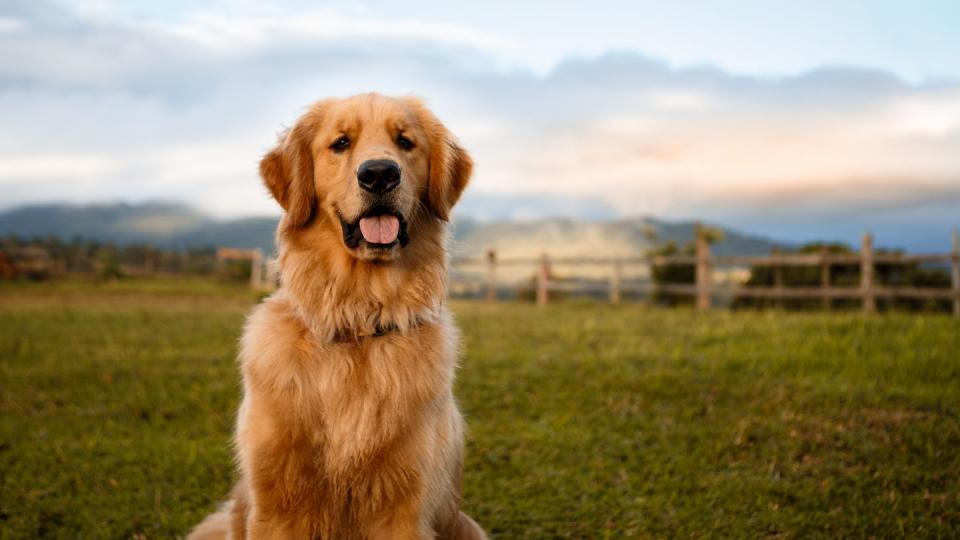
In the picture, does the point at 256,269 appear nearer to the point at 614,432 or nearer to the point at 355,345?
the point at 614,432

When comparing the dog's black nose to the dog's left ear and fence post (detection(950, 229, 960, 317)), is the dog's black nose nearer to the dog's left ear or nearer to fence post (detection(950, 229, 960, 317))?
the dog's left ear

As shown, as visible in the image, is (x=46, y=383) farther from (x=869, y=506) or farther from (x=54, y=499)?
(x=869, y=506)

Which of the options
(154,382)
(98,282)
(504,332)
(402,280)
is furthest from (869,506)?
(98,282)

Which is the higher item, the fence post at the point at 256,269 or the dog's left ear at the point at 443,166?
the dog's left ear at the point at 443,166

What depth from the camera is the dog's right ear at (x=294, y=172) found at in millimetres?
3383

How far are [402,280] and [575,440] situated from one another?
11.0 feet

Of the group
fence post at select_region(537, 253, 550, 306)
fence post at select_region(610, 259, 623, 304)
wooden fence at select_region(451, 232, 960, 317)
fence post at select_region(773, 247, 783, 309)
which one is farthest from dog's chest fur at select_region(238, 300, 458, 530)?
fence post at select_region(537, 253, 550, 306)

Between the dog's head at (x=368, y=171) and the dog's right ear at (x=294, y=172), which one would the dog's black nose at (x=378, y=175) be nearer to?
the dog's head at (x=368, y=171)

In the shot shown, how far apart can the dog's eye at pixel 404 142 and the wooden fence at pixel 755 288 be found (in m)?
14.7

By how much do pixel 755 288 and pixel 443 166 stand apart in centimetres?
1759

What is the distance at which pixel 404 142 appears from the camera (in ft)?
11.4

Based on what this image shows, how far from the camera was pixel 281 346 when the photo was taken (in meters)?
3.15

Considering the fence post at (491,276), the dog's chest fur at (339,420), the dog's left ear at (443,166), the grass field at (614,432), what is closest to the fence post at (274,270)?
the dog's chest fur at (339,420)

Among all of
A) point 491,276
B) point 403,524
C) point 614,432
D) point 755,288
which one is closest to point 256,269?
point 491,276
